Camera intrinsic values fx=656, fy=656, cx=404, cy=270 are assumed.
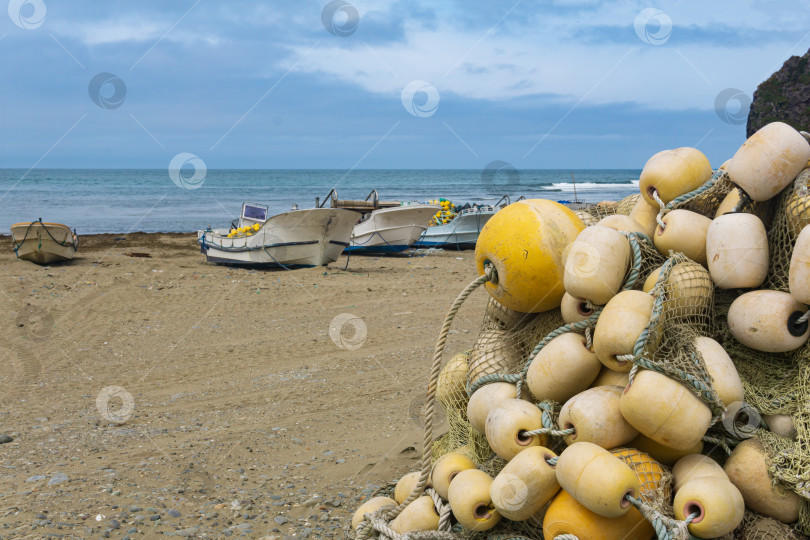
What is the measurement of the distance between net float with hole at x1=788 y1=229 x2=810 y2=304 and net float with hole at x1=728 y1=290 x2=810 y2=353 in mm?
80

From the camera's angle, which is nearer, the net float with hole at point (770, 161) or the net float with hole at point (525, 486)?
the net float with hole at point (525, 486)

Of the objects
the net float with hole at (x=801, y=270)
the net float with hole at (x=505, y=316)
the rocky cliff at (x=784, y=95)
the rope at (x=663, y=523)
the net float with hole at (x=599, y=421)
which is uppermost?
the rocky cliff at (x=784, y=95)

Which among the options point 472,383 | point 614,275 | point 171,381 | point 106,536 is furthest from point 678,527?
point 171,381

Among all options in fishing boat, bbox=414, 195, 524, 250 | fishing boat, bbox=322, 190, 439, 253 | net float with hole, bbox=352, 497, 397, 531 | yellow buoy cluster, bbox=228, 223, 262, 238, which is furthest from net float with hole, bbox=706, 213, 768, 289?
fishing boat, bbox=414, 195, 524, 250

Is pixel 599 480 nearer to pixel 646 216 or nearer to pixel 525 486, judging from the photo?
pixel 525 486

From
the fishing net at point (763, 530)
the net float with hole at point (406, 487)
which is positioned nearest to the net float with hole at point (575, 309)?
the fishing net at point (763, 530)

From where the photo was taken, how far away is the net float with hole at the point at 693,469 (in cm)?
270

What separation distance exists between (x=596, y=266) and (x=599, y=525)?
3.78 feet

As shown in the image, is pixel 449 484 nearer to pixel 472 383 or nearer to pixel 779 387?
pixel 472 383

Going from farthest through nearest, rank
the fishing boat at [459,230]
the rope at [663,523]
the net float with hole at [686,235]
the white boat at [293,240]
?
the fishing boat at [459,230]
the white boat at [293,240]
the net float with hole at [686,235]
the rope at [663,523]

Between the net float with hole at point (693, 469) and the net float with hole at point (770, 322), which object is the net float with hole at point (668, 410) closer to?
the net float with hole at point (693, 469)

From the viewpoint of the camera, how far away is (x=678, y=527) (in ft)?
8.20

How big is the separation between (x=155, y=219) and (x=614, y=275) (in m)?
38.3

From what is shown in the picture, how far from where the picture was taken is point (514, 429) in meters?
2.99
